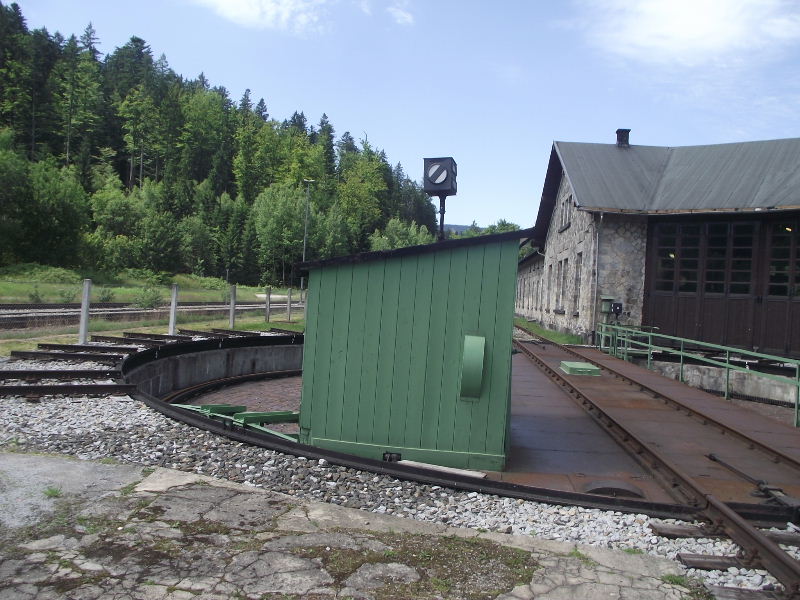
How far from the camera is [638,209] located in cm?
1878

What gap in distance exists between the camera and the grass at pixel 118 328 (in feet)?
42.4

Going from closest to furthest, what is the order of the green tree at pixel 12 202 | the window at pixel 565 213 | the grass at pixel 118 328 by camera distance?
1. the grass at pixel 118 328
2. the window at pixel 565 213
3. the green tree at pixel 12 202

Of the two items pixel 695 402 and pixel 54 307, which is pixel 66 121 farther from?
pixel 695 402

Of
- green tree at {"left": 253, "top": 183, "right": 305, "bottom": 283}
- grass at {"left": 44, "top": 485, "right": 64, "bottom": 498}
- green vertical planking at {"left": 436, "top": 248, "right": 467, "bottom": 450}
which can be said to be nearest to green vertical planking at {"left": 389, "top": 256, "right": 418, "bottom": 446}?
green vertical planking at {"left": 436, "top": 248, "right": 467, "bottom": 450}

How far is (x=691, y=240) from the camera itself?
18500 mm

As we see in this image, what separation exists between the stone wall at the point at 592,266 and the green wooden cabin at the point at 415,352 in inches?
583

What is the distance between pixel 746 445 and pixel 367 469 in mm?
4392

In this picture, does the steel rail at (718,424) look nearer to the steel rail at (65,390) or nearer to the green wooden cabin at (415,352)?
the green wooden cabin at (415,352)

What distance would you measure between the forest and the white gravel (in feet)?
106

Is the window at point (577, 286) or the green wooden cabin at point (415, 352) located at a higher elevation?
the window at point (577, 286)

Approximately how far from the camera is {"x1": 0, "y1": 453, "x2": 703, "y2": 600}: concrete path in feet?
9.79

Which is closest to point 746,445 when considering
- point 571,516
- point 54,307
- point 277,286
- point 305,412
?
point 571,516

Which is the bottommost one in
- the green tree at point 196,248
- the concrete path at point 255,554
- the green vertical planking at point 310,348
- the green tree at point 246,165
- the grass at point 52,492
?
the concrete path at point 255,554

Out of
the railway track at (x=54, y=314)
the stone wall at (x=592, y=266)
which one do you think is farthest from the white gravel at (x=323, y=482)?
the stone wall at (x=592, y=266)
